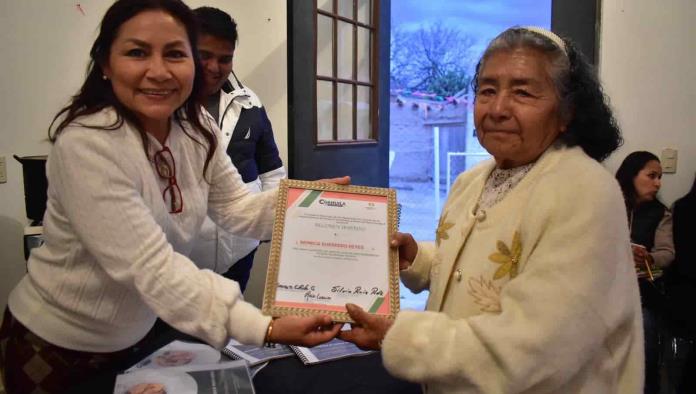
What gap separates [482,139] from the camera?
4.03ft

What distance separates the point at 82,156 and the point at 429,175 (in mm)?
6649

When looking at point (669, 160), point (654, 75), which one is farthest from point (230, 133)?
point (669, 160)

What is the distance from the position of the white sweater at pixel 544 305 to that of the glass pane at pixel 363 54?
236 centimetres

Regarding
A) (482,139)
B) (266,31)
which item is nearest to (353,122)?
(266,31)

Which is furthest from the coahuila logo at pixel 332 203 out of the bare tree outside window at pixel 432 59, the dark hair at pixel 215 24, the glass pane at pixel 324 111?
the bare tree outside window at pixel 432 59

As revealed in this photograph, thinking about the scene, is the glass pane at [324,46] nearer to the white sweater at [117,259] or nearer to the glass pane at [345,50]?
the glass pane at [345,50]

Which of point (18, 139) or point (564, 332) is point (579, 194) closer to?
point (564, 332)

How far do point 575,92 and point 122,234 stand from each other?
0.99 m

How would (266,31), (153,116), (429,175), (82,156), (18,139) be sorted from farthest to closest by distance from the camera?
(429,175) < (266,31) < (18,139) < (153,116) < (82,156)

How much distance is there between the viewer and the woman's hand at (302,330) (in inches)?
46.0

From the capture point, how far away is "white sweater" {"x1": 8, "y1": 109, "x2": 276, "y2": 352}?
1.10 meters

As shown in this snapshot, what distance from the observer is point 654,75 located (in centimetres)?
304

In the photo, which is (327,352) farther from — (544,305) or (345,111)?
(345,111)

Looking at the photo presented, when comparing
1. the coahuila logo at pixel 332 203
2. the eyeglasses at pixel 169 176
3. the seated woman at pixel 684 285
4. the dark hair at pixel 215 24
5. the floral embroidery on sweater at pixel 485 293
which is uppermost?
the dark hair at pixel 215 24
